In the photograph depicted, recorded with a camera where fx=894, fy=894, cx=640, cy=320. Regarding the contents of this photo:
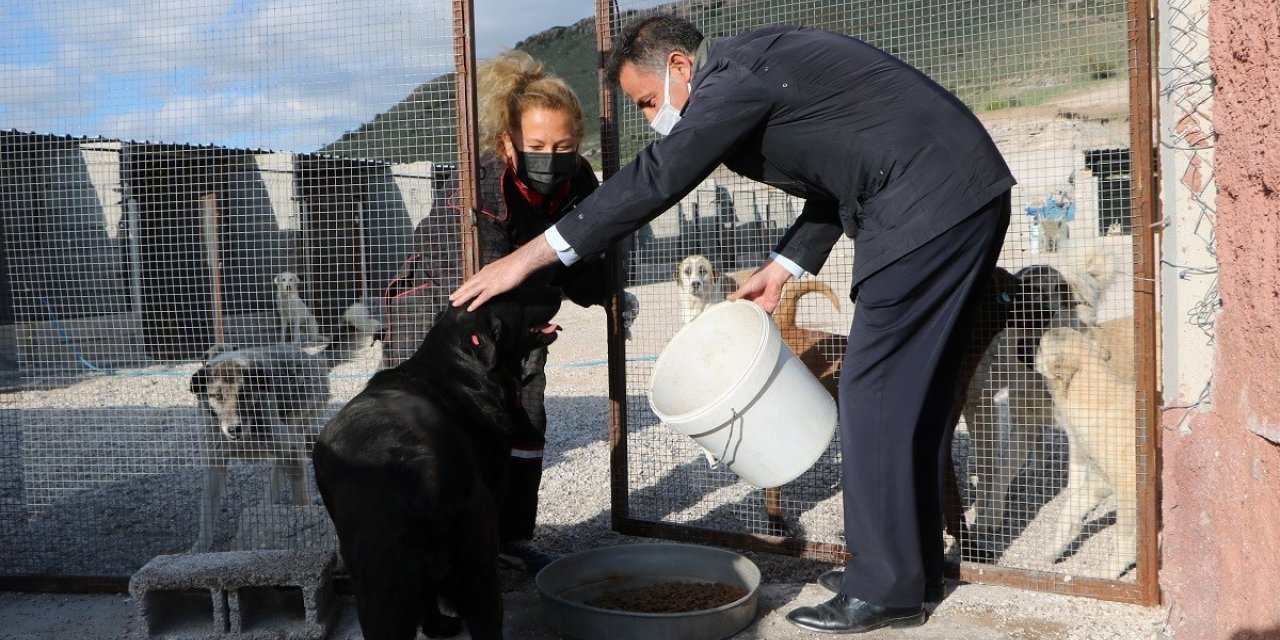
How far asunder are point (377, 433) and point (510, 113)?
53.9 inches

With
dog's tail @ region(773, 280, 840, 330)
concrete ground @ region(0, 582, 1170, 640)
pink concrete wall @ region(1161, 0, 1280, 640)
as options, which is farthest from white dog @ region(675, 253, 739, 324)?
pink concrete wall @ region(1161, 0, 1280, 640)

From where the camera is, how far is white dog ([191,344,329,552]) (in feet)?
12.0

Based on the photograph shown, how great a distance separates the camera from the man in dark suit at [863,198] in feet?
7.72

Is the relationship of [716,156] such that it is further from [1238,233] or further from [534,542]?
[534,542]

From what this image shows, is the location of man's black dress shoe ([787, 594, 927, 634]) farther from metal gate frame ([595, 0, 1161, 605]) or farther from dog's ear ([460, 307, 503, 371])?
dog's ear ([460, 307, 503, 371])

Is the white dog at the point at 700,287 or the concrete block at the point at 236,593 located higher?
the white dog at the point at 700,287

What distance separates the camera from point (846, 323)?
4.02m

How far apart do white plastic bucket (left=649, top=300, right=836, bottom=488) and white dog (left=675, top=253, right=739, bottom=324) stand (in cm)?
269

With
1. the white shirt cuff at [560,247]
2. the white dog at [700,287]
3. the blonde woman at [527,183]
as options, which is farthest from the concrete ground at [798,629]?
the white dog at [700,287]

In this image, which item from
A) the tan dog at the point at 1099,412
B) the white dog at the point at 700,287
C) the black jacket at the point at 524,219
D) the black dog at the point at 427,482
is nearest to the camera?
the black dog at the point at 427,482

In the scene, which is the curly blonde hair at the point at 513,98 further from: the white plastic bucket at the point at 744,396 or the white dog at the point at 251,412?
the white dog at the point at 251,412

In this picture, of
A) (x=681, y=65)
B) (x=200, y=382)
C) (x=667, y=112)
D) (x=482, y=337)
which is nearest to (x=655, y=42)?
(x=681, y=65)

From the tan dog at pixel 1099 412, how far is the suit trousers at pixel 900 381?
59 cm

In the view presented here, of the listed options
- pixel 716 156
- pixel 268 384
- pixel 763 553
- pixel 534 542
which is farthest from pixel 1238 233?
pixel 268 384
